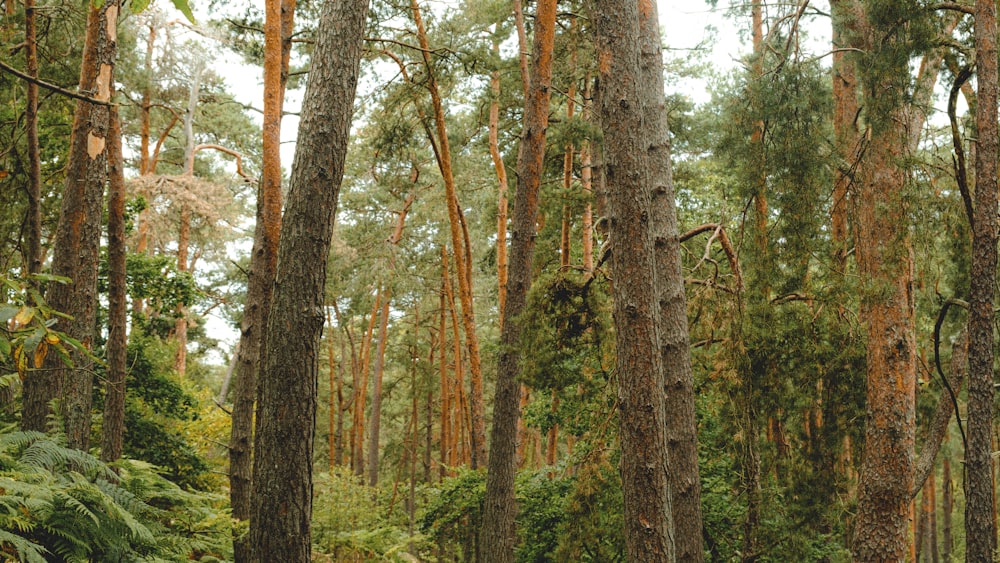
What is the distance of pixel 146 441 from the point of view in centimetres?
1026

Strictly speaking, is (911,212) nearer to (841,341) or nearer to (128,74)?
(841,341)

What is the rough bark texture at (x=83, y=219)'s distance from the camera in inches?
262

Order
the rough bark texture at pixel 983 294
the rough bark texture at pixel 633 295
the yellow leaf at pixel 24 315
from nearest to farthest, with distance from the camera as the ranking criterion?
the yellow leaf at pixel 24 315 < the rough bark texture at pixel 633 295 < the rough bark texture at pixel 983 294

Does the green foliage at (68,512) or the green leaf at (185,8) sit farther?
the green foliage at (68,512)

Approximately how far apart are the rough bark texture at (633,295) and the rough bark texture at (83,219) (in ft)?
15.7

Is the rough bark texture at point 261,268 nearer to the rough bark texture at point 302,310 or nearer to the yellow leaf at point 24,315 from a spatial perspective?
the rough bark texture at point 302,310

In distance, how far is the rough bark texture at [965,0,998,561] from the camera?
23.8ft

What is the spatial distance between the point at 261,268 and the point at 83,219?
173 cm

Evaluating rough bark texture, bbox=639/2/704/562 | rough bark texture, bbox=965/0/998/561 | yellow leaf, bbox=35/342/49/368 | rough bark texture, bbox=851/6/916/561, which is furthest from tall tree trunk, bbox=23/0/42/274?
rough bark texture, bbox=965/0/998/561

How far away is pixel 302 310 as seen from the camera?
13.3 ft

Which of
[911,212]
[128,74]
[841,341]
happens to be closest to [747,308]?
[841,341]

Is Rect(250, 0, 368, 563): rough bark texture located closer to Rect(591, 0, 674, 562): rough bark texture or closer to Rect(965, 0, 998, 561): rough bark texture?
Rect(591, 0, 674, 562): rough bark texture

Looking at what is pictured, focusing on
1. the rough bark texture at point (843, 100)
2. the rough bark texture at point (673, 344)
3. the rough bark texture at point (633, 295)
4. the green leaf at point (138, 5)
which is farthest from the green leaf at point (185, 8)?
the rough bark texture at point (843, 100)

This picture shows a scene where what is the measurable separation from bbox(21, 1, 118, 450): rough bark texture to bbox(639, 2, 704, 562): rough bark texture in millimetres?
5110
